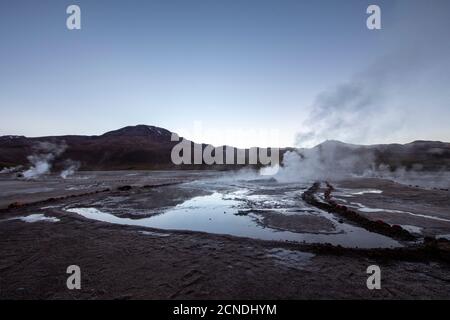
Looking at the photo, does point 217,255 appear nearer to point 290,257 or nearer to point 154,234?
point 290,257

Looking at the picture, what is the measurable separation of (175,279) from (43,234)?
26.5 ft

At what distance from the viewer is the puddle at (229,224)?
1093 centimetres

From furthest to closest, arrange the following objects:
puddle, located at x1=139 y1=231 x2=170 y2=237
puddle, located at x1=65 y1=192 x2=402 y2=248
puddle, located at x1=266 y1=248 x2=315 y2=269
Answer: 1. puddle, located at x1=139 y1=231 x2=170 y2=237
2. puddle, located at x1=65 y1=192 x2=402 y2=248
3. puddle, located at x1=266 y1=248 x2=315 y2=269

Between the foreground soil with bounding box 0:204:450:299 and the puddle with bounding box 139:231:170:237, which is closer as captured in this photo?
the foreground soil with bounding box 0:204:450:299

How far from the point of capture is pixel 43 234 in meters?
11.8

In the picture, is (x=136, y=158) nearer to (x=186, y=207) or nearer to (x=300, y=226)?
(x=186, y=207)

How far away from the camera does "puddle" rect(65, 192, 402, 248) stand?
10.9 metres

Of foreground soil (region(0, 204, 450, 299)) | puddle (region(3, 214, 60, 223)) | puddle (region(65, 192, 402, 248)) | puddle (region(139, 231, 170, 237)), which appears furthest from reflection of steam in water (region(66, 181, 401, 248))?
puddle (region(3, 214, 60, 223))

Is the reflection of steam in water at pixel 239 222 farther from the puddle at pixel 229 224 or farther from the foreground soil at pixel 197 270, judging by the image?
the foreground soil at pixel 197 270

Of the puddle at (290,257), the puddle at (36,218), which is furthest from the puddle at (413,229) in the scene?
the puddle at (36,218)

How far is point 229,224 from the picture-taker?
13.7 meters

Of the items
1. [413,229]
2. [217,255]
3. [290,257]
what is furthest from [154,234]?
[413,229]

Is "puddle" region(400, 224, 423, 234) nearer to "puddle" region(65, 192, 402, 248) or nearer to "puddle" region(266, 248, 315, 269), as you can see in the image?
"puddle" region(65, 192, 402, 248)
